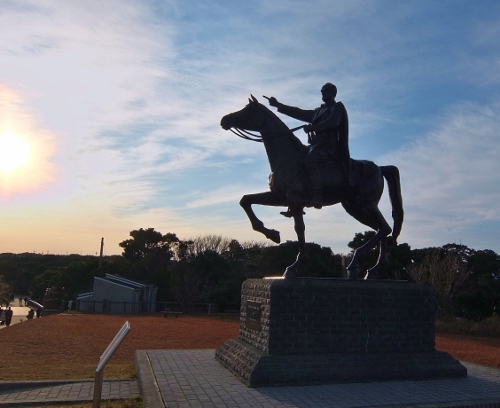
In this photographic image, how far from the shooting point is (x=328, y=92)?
27.3ft

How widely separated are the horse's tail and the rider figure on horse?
42.2 inches

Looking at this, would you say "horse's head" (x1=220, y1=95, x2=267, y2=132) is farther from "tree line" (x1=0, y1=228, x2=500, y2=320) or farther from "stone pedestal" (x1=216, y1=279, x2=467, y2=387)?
"tree line" (x1=0, y1=228, x2=500, y2=320)

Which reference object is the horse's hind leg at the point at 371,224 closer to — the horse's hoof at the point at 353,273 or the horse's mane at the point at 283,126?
the horse's hoof at the point at 353,273

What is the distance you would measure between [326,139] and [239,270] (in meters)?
29.5

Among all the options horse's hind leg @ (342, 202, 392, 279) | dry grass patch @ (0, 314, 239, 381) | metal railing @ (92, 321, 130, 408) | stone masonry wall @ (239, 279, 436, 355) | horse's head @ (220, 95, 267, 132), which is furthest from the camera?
dry grass patch @ (0, 314, 239, 381)

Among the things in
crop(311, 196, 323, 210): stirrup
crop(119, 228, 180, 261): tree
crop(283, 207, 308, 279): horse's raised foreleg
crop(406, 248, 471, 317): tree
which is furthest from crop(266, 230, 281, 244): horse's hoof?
crop(119, 228, 180, 261): tree

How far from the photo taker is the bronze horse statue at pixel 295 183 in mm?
7922

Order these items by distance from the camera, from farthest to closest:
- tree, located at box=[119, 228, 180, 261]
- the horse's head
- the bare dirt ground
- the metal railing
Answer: tree, located at box=[119, 228, 180, 261], the bare dirt ground, the horse's head, the metal railing

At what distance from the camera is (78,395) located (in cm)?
706

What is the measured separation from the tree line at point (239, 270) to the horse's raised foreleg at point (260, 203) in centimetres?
1279

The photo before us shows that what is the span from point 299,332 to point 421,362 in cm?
191

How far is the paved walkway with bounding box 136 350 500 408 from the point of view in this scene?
5.79 meters

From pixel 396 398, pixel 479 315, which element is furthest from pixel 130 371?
pixel 479 315

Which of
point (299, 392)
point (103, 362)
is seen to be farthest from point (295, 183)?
point (103, 362)
